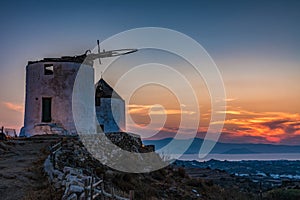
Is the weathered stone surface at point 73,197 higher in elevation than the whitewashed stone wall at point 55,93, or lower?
lower

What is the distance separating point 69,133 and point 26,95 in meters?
3.95

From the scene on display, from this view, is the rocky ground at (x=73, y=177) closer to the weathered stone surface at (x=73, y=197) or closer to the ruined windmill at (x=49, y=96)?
the weathered stone surface at (x=73, y=197)

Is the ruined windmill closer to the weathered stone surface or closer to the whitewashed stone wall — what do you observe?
the whitewashed stone wall

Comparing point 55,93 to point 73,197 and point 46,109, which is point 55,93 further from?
point 73,197

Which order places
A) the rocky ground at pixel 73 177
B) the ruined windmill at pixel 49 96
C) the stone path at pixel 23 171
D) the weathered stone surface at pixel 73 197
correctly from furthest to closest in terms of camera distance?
the ruined windmill at pixel 49 96 → the rocky ground at pixel 73 177 → the stone path at pixel 23 171 → the weathered stone surface at pixel 73 197

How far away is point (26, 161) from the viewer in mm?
15617

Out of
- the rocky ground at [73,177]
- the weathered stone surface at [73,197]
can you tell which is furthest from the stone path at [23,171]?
the weathered stone surface at [73,197]

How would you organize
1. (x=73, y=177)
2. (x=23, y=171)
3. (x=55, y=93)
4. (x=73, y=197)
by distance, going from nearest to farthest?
1. (x=73, y=197)
2. (x=73, y=177)
3. (x=23, y=171)
4. (x=55, y=93)

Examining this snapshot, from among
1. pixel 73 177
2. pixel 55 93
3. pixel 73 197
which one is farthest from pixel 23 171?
pixel 55 93

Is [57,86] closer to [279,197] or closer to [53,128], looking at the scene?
[53,128]

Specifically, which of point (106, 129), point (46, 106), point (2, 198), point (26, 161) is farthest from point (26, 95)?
point (2, 198)

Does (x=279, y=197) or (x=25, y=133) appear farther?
(x=25, y=133)

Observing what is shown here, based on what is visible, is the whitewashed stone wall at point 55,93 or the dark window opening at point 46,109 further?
the dark window opening at point 46,109

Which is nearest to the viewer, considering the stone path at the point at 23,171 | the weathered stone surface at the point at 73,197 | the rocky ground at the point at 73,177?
the weathered stone surface at the point at 73,197
